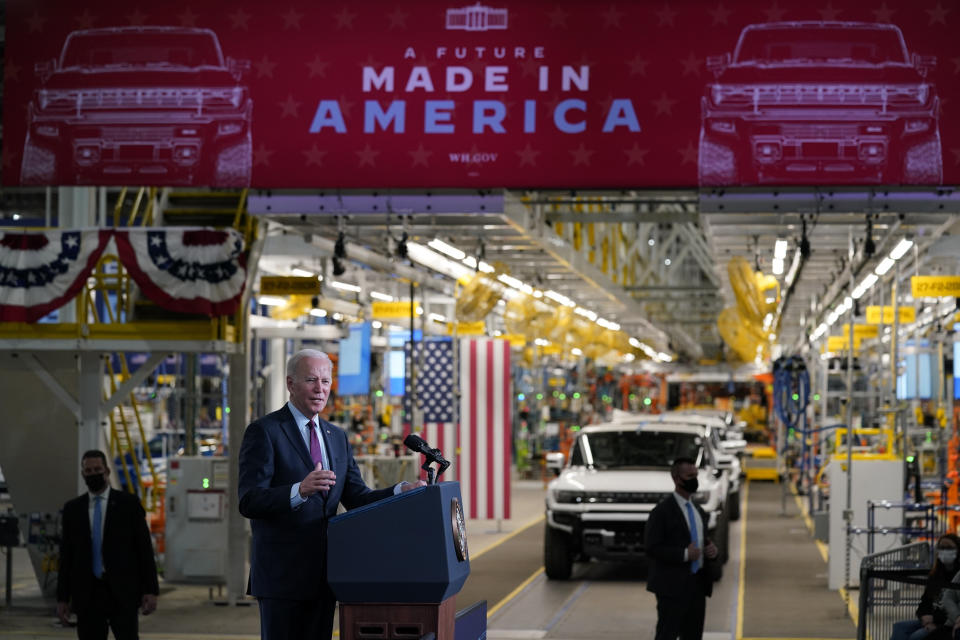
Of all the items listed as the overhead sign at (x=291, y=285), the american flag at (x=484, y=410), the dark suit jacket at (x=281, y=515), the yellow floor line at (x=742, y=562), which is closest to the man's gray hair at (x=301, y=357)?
the dark suit jacket at (x=281, y=515)

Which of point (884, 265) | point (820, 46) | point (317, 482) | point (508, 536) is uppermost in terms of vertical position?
point (820, 46)

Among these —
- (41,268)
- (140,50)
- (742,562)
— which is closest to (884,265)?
(742,562)

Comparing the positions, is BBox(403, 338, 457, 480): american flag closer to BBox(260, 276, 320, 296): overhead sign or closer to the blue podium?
BBox(260, 276, 320, 296): overhead sign

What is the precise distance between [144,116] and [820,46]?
526 cm

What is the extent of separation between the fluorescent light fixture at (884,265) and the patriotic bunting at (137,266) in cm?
684

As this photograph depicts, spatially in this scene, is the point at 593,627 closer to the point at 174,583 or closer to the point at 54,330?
the point at 174,583

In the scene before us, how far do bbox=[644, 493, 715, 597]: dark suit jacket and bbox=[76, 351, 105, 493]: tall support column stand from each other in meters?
6.19

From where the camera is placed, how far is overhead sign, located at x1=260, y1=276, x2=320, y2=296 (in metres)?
14.2

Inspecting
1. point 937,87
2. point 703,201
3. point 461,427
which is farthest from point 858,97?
point 461,427

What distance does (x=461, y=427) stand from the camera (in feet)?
69.5

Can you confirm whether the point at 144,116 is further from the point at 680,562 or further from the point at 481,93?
the point at 680,562

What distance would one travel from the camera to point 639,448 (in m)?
17.4

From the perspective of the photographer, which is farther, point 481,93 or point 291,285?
point 291,285

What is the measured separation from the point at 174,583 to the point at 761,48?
7803 mm
